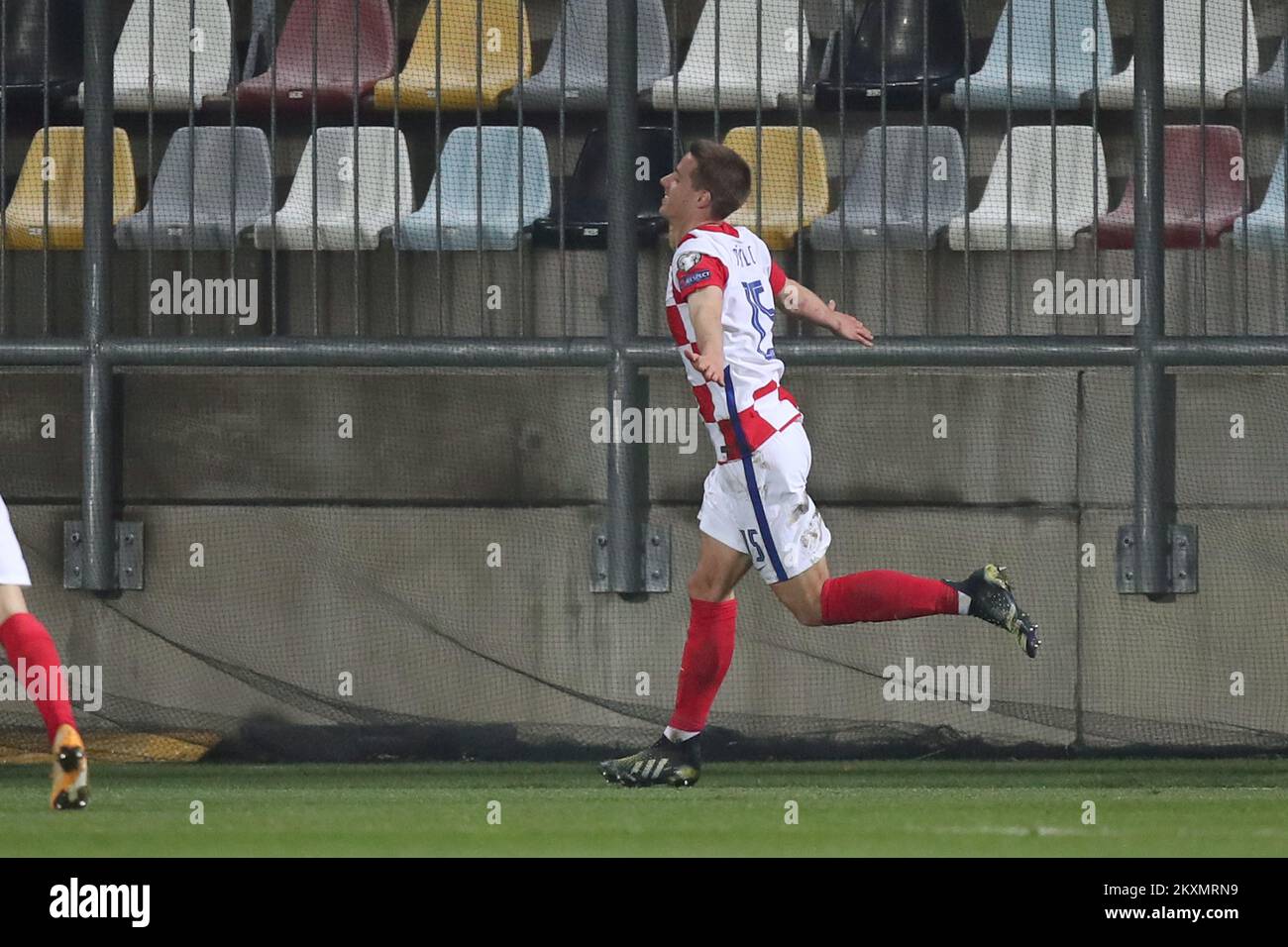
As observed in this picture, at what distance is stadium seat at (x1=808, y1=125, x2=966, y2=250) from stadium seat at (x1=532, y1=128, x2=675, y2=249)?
2.14 feet

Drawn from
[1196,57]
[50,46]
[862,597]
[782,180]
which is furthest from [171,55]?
[1196,57]

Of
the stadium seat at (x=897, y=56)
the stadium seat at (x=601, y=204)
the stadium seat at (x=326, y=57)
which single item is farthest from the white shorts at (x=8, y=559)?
the stadium seat at (x=897, y=56)

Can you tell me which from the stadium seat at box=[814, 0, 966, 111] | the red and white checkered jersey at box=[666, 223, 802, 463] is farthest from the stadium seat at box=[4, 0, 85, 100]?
the red and white checkered jersey at box=[666, 223, 802, 463]

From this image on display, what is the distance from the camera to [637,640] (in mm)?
8305

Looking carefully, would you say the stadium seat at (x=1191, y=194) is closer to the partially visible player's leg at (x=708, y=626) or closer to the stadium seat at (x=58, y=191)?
the partially visible player's leg at (x=708, y=626)

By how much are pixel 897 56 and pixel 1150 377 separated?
201 cm

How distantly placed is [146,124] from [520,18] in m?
1.71

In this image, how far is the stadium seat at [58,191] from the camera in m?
8.83

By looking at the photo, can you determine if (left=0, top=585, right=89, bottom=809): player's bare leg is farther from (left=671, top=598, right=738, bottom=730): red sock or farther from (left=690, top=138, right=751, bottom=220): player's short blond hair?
(left=690, top=138, right=751, bottom=220): player's short blond hair

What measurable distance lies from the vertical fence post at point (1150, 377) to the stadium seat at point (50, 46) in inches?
180

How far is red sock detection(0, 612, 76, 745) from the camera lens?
6.30 meters

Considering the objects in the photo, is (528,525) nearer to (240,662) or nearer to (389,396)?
(389,396)

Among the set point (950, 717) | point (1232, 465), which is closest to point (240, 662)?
point (950, 717)

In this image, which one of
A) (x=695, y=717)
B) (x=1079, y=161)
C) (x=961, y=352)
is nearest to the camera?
(x=695, y=717)
